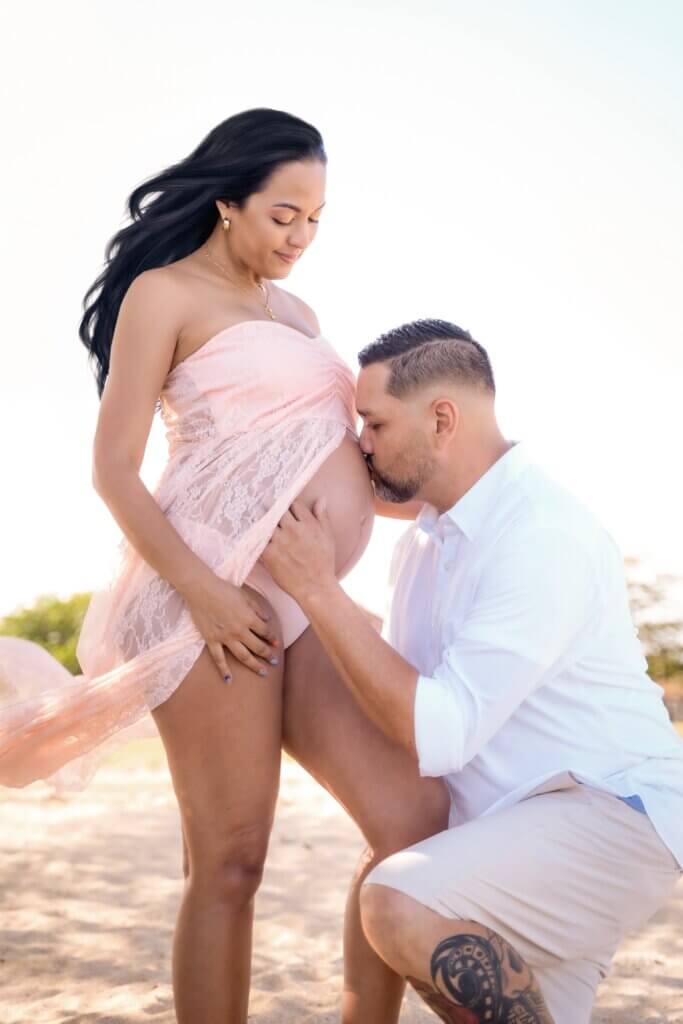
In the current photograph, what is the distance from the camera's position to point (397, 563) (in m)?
3.36

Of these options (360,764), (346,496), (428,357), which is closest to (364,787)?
(360,764)

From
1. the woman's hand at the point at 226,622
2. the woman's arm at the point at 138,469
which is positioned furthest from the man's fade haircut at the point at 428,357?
the woman's hand at the point at 226,622

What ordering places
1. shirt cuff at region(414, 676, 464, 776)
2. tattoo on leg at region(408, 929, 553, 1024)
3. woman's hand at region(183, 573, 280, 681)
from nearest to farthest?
tattoo on leg at region(408, 929, 553, 1024)
shirt cuff at region(414, 676, 464, 776)
woman's hand at region(183, 573, 280, 681)

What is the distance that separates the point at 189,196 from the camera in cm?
331

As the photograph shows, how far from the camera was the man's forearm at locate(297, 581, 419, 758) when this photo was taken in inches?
107

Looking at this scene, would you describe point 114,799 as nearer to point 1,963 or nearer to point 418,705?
point 1,963

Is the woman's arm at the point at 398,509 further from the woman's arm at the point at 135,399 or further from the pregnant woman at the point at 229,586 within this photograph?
the woman's arm at the point at 135,399

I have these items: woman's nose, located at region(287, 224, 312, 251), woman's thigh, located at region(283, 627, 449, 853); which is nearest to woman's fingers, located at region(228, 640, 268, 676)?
woman's thigh, located at region(283, 627, 449, 853)

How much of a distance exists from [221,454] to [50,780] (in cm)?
102

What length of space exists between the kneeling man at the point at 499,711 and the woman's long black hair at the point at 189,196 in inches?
21.6

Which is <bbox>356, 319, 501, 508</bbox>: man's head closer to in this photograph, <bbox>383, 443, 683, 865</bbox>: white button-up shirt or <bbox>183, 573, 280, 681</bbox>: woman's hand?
<bbox>383, 443, 683, 865</bbox>: white button-up shirt

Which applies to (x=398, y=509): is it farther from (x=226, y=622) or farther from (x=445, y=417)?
(x=226, y=622)

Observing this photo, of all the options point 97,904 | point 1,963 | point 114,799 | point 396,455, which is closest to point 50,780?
point 396,455

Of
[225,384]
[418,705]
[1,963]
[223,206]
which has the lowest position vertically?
[1,963]
